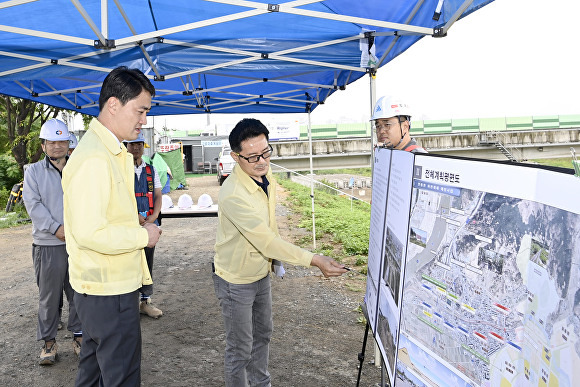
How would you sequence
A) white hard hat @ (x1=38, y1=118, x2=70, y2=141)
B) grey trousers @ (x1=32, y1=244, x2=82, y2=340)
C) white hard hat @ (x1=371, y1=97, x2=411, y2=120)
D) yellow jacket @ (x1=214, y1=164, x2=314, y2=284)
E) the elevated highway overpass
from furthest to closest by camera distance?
the elevated highway overpass
grey trousers @ (x1=32, y1=244, x2=82, y2=340)
white hard hat @ (x1=38, y1=118, x2=70, y2=141)
white hard hat @ (x1=371, y1=97, x2=411, y2=120)
yellow jacket @ (x1=214, y1=164, x2=314, y2=284)

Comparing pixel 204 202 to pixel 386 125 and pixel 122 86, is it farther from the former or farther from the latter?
pixel 122 86

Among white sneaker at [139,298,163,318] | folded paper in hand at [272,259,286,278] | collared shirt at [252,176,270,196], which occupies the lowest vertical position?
white sneaker at [139,298,163,318]

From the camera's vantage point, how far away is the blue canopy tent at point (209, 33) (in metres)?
3.48

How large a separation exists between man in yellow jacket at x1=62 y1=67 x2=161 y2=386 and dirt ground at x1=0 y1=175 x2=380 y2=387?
1.80 meters

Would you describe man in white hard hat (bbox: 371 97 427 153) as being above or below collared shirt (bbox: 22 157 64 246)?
above

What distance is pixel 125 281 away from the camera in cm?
218

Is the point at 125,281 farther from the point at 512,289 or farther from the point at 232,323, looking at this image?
the point at 512,289

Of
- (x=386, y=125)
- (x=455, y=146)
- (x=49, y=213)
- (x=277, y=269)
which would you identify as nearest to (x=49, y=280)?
(x=49, y=213)

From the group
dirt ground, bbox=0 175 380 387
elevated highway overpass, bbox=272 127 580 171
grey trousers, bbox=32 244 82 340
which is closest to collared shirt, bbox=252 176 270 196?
dirt ground, bbox=0 175 380 387

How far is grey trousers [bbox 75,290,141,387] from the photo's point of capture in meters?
2.15

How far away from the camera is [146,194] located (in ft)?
16.8

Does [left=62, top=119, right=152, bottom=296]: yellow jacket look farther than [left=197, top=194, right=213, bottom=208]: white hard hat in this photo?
No

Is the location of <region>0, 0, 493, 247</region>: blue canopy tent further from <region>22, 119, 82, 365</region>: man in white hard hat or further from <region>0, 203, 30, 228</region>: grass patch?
<region>0, 203, 30, 228</region>: grass patch

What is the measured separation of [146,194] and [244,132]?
2729mm
